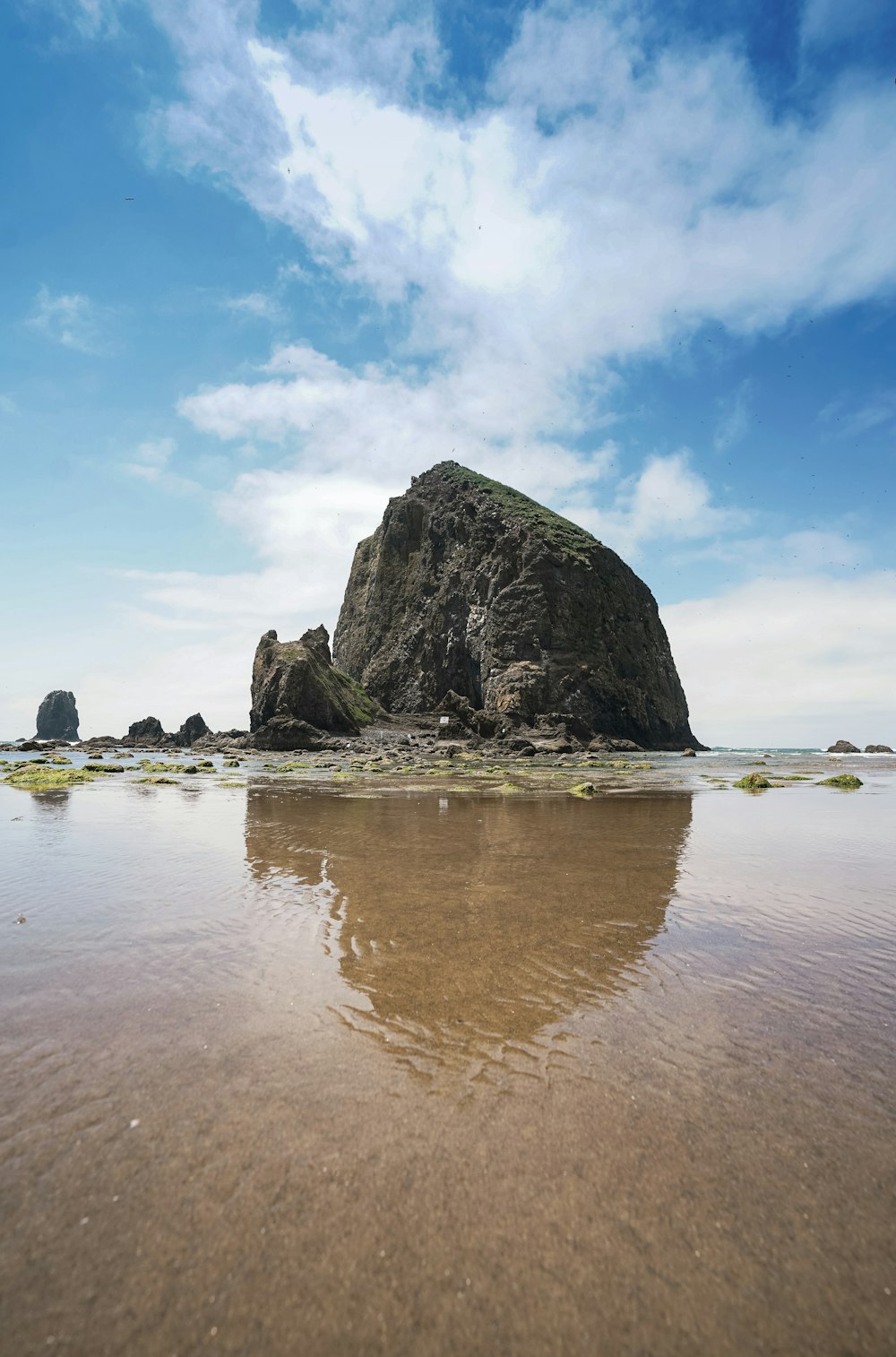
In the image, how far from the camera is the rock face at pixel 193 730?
85.4 meters

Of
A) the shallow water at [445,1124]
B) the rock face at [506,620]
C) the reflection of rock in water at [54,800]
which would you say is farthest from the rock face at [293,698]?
the shallow water at [445,1124]

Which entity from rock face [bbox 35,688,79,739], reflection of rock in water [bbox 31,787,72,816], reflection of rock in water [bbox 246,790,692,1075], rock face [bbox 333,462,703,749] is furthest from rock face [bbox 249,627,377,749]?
rock face [bbox 35,688,79,739]

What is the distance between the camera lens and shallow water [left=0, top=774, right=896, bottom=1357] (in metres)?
1.86

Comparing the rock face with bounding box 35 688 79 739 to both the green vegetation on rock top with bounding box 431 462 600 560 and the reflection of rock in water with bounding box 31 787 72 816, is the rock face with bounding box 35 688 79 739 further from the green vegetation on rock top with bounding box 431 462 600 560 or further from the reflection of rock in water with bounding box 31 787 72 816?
the reflection of rock in water with bounding box 31 787 72 816

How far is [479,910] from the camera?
6184 millimetres

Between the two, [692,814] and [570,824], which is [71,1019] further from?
[692,814]

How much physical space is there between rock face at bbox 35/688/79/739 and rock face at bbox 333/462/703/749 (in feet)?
231

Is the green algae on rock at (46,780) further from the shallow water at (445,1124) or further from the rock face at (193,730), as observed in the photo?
the rock face at (193,730)

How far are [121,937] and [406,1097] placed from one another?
3.47m

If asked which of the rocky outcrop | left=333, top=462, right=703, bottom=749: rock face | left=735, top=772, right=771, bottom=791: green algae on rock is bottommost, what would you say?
left=735, top=772, right=771, bottom=791: green algae on rock

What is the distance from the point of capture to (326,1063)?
10.6 feet

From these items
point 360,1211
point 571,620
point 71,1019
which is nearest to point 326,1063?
point 360,1211

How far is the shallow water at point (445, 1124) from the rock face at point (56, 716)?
5707 inches

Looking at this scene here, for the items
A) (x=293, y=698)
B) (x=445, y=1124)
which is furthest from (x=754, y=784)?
(x=293, y=698)
